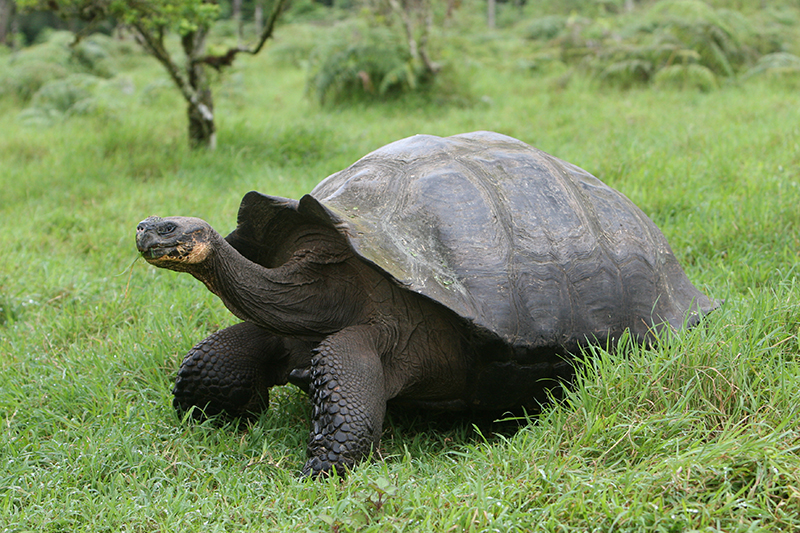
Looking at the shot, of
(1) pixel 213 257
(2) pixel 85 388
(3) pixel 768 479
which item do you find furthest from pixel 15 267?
(3) pixel 768 479

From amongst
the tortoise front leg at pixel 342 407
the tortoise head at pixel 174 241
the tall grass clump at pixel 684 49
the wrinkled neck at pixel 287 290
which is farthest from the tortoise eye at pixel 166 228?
the tall grass clump at pixel 684 49

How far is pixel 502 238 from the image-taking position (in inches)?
101

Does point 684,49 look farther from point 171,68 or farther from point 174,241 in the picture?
point 174,241

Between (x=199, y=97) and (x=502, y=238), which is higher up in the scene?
(x=502, y=238)

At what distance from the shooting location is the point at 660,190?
4633 millimetres

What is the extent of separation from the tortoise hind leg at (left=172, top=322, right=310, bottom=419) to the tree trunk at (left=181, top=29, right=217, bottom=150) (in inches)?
146

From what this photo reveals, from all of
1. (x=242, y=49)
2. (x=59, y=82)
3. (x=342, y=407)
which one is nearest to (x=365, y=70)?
(x=242, y=49)

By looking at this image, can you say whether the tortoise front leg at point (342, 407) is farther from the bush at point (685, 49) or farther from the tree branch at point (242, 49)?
the bush at point (685, 49)

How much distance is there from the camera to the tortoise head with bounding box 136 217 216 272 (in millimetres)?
2215

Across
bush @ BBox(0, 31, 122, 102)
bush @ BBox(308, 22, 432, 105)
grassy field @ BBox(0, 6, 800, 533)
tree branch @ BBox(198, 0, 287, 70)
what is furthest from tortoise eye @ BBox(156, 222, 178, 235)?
bush @ BBox(0, 31, 122, 102)

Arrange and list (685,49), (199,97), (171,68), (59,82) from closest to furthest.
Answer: (171,68) → (199,97) → (685,49) → (59,82)

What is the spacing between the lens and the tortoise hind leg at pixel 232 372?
2.72 meters

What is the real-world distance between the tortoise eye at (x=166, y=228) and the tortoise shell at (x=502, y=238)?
→ 469 millimetres

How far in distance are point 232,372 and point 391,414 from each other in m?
0.69
